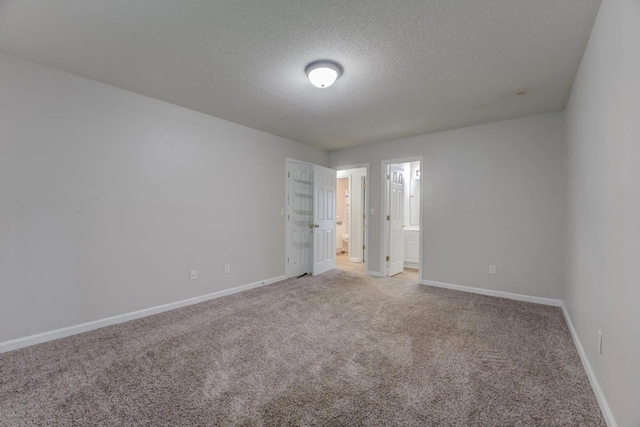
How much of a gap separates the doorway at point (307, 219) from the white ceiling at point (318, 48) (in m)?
1.88

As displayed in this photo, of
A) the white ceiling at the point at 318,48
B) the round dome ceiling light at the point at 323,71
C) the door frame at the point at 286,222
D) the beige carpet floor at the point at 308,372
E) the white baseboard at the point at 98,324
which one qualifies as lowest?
the beige carpet floor at the point at 308,372

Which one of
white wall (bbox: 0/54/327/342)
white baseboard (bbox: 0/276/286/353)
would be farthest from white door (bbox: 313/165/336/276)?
white baseboard (bbox: 0/276/286/353)

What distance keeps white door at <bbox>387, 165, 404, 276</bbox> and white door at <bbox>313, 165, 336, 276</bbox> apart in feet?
3.90

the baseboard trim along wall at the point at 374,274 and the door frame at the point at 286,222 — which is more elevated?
the door frame at the point at 286,222

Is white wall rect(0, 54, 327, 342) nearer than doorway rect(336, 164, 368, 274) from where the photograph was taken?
Yes

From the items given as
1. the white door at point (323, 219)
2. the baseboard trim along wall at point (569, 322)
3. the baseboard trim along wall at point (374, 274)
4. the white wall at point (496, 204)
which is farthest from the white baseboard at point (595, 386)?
the white door at point (323, 219)

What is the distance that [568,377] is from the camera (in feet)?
6.45

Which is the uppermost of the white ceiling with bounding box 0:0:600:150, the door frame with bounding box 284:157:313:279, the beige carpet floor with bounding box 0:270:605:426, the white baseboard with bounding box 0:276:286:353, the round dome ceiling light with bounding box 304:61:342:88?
the white ceiling with bounding box 0:0:600:150

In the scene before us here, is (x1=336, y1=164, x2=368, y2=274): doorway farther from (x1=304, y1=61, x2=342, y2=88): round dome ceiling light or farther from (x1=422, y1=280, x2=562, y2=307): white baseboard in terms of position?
(x1=304, y1=61, x2=342, y2=88): round dome ceiling light

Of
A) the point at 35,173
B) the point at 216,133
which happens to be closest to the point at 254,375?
the point at 35,173

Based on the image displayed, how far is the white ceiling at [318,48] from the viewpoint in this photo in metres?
1.81

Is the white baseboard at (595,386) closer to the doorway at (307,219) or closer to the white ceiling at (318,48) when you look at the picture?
the white ceiling at (318,48)

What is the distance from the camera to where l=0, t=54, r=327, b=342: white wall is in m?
2.40

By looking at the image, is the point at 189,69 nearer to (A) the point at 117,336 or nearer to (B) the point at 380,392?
(A) the point at 117,336
